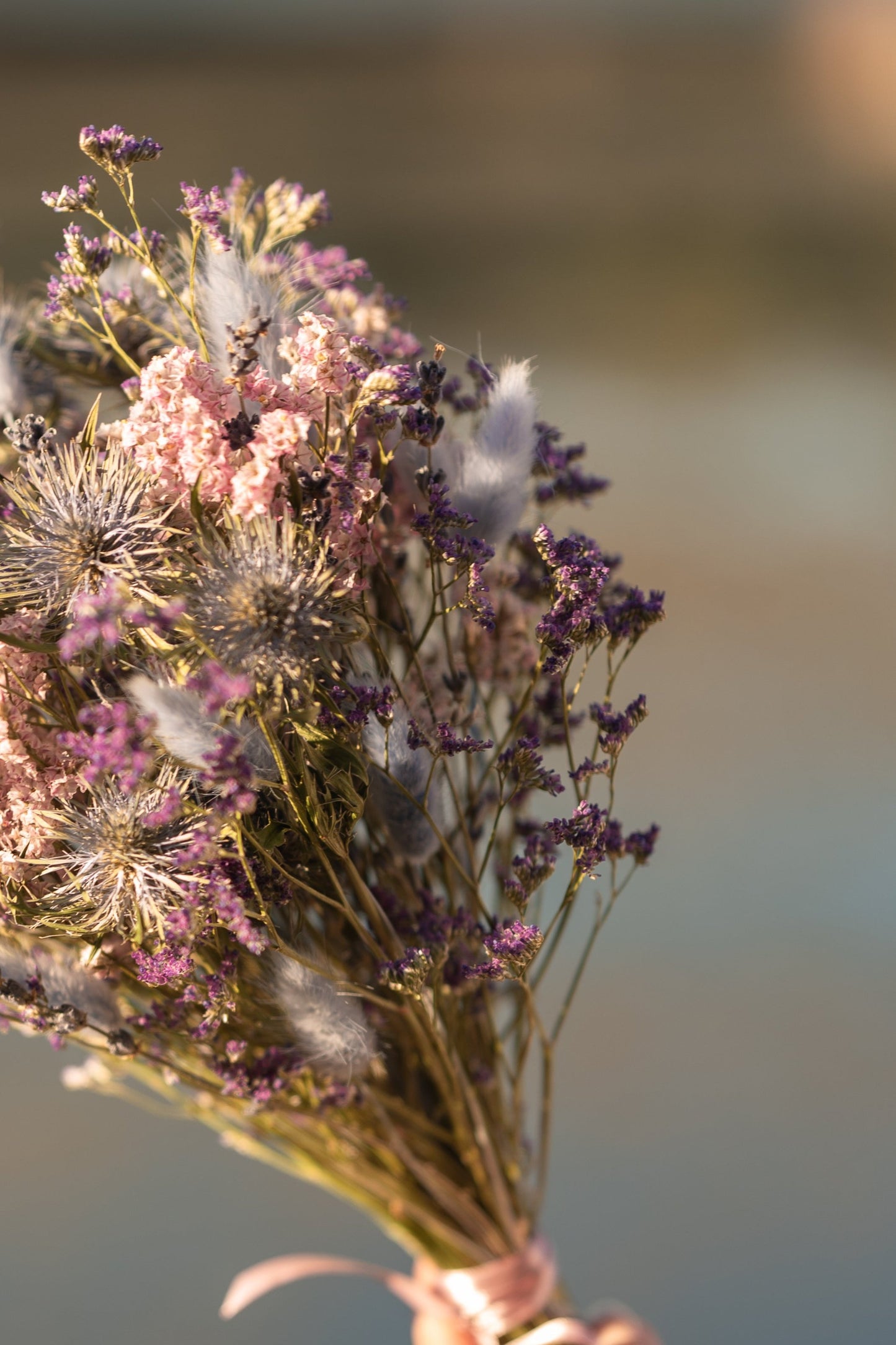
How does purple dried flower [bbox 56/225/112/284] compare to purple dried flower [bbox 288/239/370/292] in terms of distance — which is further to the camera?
purple dried flower [bbox 288/239/370/292]

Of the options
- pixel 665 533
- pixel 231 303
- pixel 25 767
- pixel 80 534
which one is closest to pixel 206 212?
pixel 231 303

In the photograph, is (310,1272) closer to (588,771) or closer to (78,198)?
(588,771)

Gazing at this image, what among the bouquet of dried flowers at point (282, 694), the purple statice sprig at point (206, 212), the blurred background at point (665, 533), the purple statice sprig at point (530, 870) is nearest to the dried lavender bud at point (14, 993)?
the bouquet of dried flowers at point (282, 694)

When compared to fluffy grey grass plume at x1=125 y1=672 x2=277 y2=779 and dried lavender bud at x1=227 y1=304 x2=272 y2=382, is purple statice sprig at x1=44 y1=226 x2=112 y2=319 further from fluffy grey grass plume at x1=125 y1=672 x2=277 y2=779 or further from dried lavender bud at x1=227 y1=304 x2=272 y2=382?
fluffy grey grass plume at x1=125 y1=672 x2=277 y2=779

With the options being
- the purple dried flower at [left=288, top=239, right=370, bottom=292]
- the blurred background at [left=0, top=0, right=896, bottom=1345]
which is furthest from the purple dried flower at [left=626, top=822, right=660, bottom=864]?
the blurred background at [left=0, top=0, right=896, bottom=1345]

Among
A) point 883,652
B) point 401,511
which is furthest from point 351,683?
point 883,652

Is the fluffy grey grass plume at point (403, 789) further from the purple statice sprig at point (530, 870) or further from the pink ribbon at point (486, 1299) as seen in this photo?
the pink ribbon at point (486, 1299)

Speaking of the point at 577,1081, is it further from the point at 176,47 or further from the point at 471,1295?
the point at 176,47
